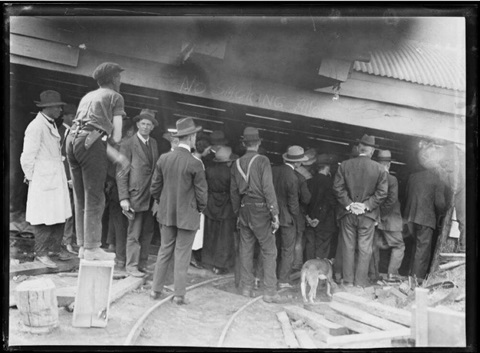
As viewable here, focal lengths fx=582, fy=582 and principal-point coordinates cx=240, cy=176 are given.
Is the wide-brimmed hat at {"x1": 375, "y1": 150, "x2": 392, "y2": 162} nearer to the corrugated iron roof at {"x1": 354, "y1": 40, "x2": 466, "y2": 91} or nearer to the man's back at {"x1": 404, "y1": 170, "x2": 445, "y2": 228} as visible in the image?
the man's back at {"x1": 404, "y1": 170, "x2": 445, "y2": 228}

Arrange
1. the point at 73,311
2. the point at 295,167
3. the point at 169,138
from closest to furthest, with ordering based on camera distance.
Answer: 1. the point at 73,311
2. the point at 169,138
3. the point at 295,167

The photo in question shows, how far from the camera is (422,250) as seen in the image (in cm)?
739

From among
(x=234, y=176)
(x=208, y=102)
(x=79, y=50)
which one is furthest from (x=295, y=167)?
(x=79, y=50)

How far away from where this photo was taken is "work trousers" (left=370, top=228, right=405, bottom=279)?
24.3ft

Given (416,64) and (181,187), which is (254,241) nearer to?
(181,187)

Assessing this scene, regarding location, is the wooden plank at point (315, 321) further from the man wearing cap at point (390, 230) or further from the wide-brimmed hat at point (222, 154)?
the wide-brimmed hat at point (222, 154)

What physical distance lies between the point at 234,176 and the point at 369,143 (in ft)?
5.66

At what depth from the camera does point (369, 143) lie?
7195 mm

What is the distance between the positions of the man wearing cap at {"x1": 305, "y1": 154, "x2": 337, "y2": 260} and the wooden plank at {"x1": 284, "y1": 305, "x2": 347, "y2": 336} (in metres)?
1.11

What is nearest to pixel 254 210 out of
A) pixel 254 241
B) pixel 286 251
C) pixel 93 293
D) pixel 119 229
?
pixel 254 241

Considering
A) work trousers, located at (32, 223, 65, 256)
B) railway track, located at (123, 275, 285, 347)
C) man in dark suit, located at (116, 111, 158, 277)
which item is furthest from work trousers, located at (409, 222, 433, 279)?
work trousers, located at (32, 223, 65, 256)

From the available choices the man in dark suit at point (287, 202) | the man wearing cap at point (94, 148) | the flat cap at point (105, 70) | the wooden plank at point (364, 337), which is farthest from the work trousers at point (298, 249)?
the flat cap at point (105, 70)

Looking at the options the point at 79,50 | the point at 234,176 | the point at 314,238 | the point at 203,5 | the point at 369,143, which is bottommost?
the point at 314,238

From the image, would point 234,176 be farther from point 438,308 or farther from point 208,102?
point 438,308
